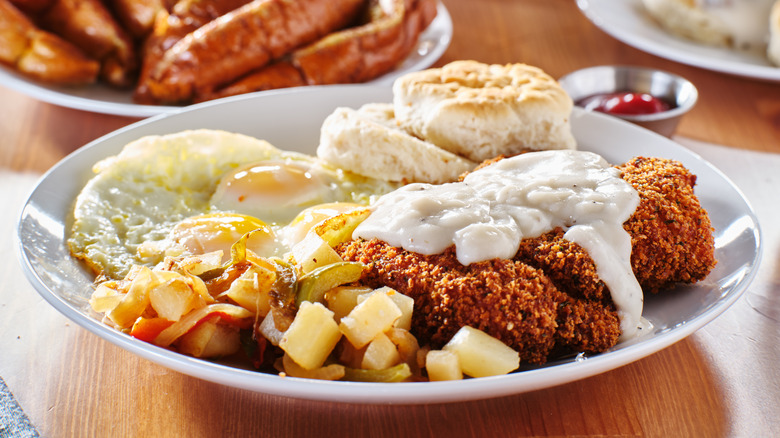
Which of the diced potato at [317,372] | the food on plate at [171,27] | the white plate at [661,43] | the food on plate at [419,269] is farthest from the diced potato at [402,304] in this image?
the white plate at [661,43]

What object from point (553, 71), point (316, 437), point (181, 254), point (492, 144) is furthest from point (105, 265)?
point (553, 71)

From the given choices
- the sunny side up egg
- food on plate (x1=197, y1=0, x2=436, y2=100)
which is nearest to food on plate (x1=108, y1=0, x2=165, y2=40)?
food on plate (x1=197, y1=0, x2=436, y2=100)

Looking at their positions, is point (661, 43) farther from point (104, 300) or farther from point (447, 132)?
point (104, 300)

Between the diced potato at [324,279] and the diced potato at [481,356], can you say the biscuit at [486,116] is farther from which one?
the diced potato at [481,356]

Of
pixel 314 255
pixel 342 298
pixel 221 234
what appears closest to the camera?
pixel 342 298

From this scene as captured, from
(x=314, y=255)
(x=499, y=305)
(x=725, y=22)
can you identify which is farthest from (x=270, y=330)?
(x=725, y=22)

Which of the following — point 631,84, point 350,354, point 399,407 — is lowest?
point 631,84

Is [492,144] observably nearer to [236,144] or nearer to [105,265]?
[236,144]
